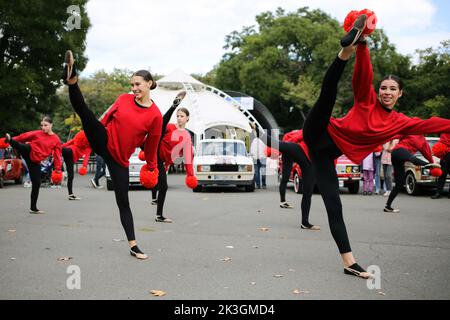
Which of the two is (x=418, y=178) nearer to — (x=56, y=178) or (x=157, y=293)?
(x=56, y=178)

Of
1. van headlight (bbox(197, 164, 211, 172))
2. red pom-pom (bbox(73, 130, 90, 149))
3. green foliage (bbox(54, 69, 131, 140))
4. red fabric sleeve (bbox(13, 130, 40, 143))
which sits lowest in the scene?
van headlight (bbox(197, 164, 211, 172))

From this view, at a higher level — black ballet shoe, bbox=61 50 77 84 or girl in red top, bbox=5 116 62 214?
black ballet shoe, bbox=61 50 77 84

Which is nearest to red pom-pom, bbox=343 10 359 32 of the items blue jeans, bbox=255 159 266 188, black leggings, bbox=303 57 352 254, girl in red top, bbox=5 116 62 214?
black leggings, bbox=303 57 352 254

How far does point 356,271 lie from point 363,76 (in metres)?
1.93

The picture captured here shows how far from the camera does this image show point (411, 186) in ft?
55.6

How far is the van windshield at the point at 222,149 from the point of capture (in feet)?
60.5

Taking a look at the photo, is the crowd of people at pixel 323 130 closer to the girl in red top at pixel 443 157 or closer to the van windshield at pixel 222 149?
the girl in red top at pixel 443 157

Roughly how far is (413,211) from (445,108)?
22064mm

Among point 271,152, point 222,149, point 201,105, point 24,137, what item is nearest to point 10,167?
point 222,149

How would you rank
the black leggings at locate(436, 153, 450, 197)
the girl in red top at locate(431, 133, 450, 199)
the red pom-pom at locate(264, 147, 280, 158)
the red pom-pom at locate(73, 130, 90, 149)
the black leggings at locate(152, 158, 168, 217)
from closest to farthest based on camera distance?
the girl in red top at locate(431, 133, 450, 199)
the red pom-pom at locate(73, 130, 90, 149)
the red pom-pom at locate(264, 147, 280, 158)
the black leggings at locate(152, 158, 168, 217)
the black leggings at locate(436, 153, 450, 197)

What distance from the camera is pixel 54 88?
28.5m

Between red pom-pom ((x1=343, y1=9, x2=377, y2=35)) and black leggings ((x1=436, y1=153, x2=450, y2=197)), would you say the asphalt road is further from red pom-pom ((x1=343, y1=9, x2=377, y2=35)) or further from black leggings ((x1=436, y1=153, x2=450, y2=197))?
red pom-pom ((x1=343, y1=9, x2=377, y2=35))

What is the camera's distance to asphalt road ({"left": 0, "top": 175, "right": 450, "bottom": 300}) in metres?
4.75

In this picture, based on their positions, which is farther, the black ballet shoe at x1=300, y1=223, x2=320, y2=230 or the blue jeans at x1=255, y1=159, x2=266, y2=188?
the blue jeans at x1=255, y1=159, x2=266, y2=188
